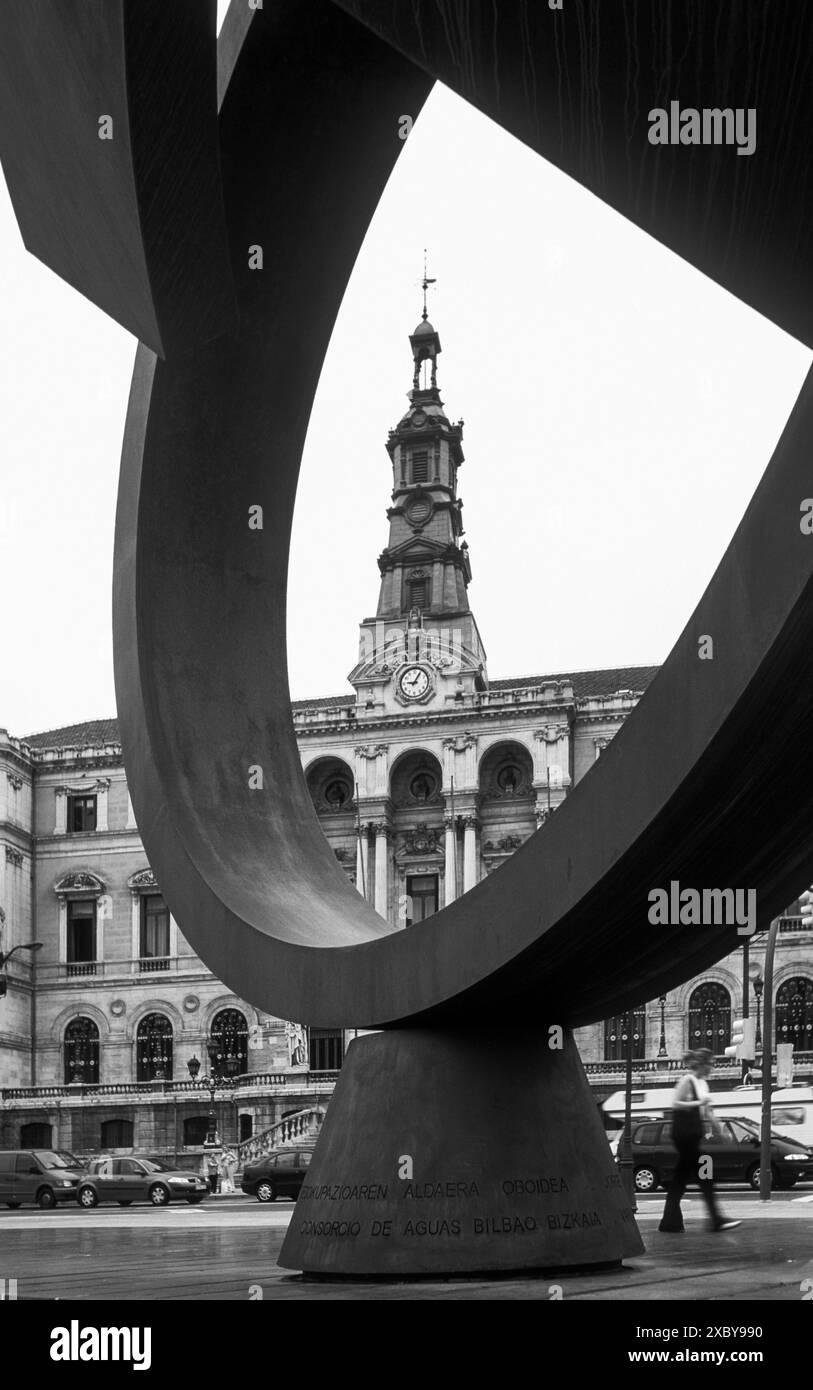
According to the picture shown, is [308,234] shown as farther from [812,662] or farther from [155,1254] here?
[155,1254]

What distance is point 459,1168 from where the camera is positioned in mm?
8922

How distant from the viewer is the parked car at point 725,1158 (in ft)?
90.9

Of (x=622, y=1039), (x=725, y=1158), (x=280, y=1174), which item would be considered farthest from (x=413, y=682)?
(x=725, y=1158)

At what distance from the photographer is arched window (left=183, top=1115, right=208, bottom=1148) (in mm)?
58156

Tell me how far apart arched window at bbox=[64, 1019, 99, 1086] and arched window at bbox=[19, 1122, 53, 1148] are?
399 cm

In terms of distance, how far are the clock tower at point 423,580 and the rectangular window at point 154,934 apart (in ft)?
36.8

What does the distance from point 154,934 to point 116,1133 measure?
899 centimetres

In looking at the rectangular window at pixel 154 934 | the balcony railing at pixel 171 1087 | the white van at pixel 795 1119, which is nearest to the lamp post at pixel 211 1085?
the balcony railing at pixel 171 1087

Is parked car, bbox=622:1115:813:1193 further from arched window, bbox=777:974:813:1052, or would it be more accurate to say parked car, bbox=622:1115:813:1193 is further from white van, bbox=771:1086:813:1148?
arched window, bbox=777:974:813:1052

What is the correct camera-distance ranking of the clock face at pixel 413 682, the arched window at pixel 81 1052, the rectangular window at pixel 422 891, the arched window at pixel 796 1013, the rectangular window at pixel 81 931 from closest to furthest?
the arched window at pixel 796 1013, the clock face at pixel 413 682, the arched window at pixel 81 1052, the rectangular window at pixel 422 891, the rectangular window at pixel 81 931

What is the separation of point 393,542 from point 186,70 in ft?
215

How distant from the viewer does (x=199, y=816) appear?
10.7 m

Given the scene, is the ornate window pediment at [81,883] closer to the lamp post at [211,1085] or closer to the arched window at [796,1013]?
the lamp post at [211,1085]
